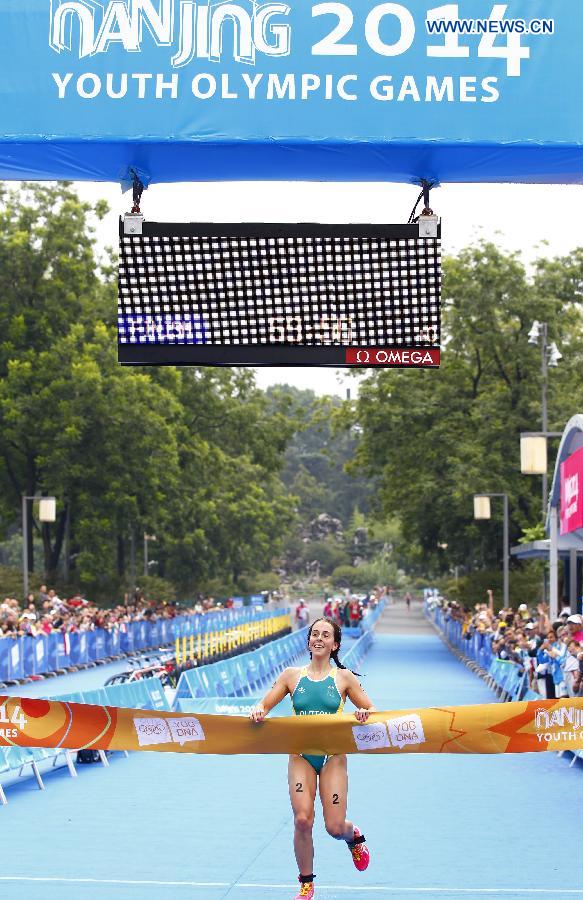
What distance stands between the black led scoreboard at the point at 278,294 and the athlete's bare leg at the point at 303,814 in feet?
9.31

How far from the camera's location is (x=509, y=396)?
52.1 m

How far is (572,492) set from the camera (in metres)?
27.2

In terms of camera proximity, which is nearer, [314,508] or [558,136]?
[558,136]

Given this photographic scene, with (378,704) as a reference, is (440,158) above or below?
above

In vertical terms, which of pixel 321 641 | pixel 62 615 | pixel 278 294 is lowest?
pixel 62 615

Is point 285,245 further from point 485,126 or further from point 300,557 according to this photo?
point 300,557

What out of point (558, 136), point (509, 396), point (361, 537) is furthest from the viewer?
point (361, 537)

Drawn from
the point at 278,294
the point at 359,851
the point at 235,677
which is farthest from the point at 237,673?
the point at 278,294

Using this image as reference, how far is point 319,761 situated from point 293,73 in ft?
14.9

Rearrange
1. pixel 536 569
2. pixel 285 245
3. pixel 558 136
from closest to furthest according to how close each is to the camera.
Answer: pixel 558 136, pixel 285 245, pixel 536 569

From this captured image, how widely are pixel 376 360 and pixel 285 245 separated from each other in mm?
1015

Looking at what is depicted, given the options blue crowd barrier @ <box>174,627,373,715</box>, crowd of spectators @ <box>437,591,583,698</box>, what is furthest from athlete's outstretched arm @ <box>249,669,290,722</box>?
blue crowd barrier @ <box>174,627,373,715</box>

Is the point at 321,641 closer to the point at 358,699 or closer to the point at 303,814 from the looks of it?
the point at 358,699

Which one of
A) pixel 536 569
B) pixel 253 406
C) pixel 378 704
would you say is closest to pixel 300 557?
pixel 253 406
